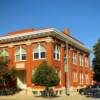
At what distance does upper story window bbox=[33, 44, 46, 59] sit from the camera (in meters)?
45.0

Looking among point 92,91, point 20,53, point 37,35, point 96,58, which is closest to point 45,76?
point 92,91

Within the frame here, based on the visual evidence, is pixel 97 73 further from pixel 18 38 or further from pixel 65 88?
pixel 18 38

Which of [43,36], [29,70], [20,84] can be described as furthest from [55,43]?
[20,84]

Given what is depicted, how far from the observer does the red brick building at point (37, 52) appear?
146 feet

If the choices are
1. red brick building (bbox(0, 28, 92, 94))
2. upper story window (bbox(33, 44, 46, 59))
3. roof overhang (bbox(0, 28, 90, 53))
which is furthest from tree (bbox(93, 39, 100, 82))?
upper story window (bbox(33, 44, 46, 59))

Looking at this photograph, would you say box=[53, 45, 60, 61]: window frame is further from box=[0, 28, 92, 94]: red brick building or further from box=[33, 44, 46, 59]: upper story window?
box=[33, 44, 46, 59]: upper story window

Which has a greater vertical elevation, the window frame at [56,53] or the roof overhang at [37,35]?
the roof overhang at [37,35]

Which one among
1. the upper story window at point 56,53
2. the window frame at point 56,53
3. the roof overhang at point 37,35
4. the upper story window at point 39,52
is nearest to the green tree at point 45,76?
the upper story window at point 39,52

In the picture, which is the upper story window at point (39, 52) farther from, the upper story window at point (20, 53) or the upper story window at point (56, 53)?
the upper story window at point (20, 53)

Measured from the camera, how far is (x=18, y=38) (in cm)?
4725

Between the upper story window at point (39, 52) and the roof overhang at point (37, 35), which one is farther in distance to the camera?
the upper story window at point (39, 52)

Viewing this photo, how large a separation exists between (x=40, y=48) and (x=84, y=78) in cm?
1734

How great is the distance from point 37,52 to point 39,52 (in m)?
0.42

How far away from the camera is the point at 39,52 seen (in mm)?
45250
